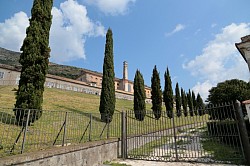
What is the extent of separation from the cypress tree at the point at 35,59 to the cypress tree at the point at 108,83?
275 inches

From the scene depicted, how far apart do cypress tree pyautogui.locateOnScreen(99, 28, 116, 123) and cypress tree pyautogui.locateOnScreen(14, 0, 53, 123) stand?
700 centimetres

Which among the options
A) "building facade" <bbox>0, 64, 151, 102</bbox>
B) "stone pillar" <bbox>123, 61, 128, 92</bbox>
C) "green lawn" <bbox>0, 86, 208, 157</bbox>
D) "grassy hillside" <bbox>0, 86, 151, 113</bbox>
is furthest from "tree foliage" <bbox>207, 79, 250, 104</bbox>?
"stone pillar" <bbox>123, 61, 128, 92</bbox>

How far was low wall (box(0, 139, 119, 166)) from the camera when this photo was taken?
12.2 ft

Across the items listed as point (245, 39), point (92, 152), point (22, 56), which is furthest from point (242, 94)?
point (22, 56)

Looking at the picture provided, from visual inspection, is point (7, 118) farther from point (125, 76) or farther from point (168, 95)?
point (125, 76)

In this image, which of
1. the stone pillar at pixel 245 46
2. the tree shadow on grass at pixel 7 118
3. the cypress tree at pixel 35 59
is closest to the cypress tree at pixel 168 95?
the stone pillar at pixel 245 46

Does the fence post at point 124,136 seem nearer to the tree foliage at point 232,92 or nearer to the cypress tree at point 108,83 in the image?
the cypress tree at point 108,83

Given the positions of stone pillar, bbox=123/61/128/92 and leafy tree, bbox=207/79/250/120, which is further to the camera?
stone pillar, bbox=123/61/128/92

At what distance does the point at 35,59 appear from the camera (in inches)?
383

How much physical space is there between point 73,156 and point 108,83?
11.9m

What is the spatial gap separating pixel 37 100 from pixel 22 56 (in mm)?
2856

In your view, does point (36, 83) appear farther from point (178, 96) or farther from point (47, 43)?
point (178, 96)

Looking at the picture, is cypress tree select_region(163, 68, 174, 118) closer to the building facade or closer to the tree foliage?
the tree foliage

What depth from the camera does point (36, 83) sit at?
31.4 feet
